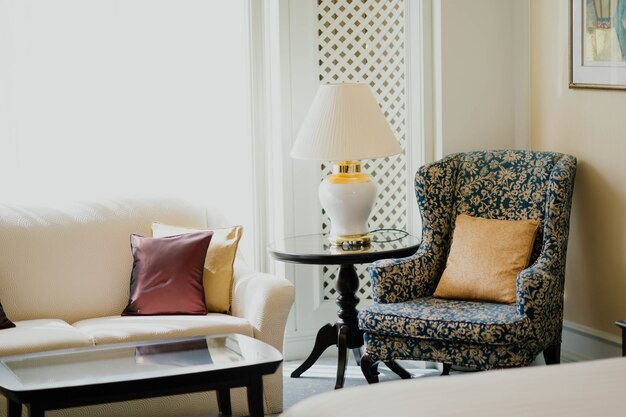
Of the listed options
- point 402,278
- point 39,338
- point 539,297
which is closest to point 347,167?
point 402,278

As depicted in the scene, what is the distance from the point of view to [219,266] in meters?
4.20

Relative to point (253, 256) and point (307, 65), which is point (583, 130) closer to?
point (307, 65)

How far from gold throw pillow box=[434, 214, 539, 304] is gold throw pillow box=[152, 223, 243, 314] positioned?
89 centimetres

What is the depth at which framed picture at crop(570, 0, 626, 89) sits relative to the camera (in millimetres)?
4059

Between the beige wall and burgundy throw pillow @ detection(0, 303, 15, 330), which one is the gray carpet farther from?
burgundy throw pillow @ detection(0, 303, 15, 330)

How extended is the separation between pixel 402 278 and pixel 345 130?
0.68m

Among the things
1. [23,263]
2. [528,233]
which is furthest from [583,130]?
[23,263]

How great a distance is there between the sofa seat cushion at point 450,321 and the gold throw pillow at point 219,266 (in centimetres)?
62

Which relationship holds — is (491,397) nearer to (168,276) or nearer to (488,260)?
(488,260)

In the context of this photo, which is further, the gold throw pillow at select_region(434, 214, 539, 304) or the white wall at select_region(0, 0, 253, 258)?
the white wall at select_region(0, 0, 253, 258)

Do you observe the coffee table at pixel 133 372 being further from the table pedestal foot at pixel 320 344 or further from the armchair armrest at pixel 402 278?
the table pedestal foot at pixel 320 344

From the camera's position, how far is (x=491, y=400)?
89.4 inches

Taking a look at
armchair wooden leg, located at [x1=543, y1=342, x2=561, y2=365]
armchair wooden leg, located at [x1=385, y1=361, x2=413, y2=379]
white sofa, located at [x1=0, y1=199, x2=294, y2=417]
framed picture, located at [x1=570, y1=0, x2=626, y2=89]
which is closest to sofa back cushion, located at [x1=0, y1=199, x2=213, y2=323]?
white sofa, located at [x1=0, y1=199, x2=294, y2=417]

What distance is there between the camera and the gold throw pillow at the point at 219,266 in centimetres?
416
